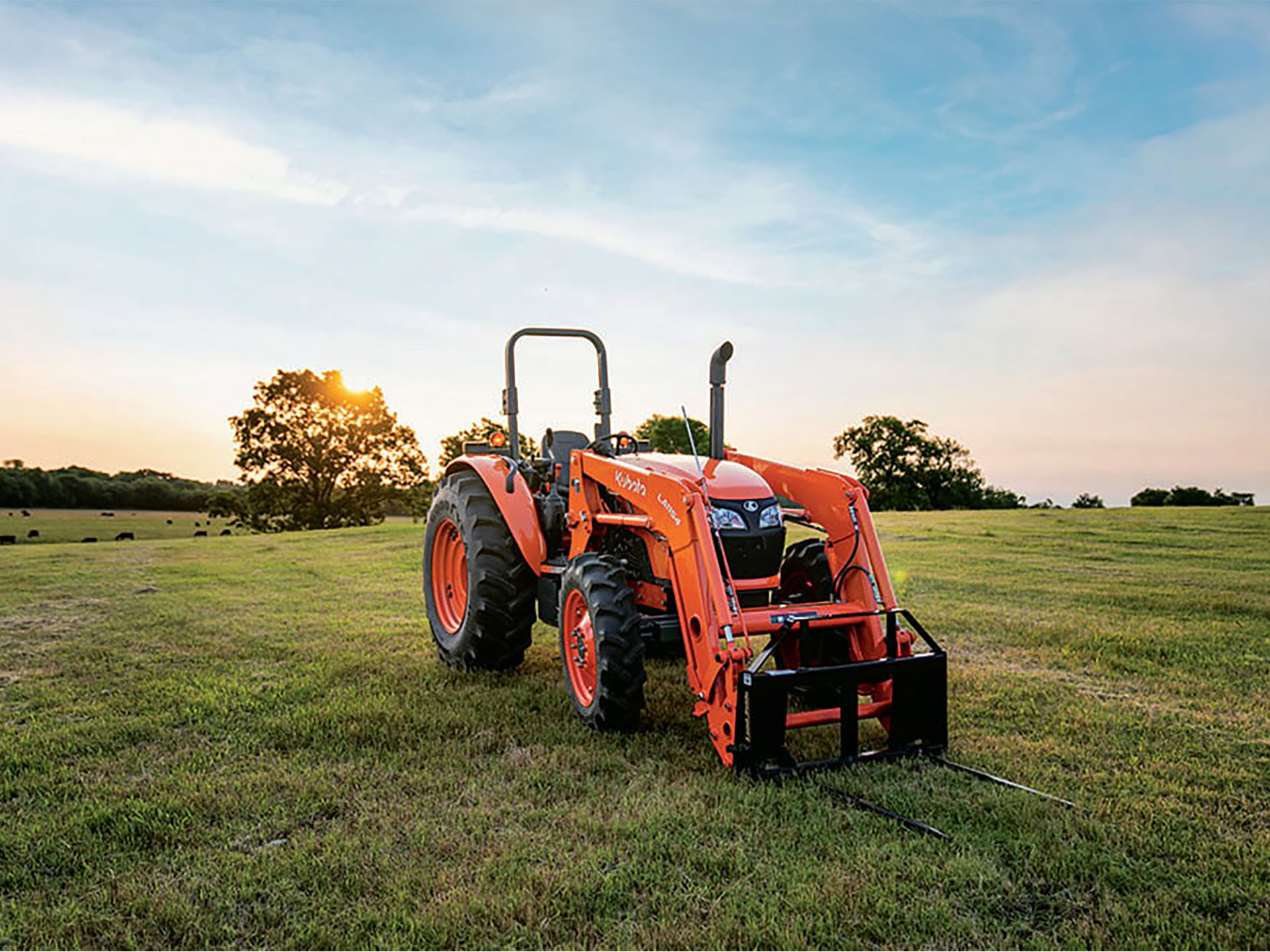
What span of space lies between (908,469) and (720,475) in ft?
137

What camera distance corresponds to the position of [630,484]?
17.5 ft

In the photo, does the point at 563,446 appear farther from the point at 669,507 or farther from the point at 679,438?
the point at 679,438

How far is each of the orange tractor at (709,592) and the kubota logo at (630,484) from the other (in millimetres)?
17

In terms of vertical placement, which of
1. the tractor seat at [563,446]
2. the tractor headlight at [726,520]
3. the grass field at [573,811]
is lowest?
the grass field at [573,811]

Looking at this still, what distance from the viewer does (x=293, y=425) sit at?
35969 mm

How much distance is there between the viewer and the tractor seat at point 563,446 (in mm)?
6711

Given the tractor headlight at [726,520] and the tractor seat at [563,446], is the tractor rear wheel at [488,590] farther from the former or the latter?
the tractor headlight at [726,520]

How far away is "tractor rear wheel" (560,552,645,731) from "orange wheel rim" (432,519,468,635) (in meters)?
2.36

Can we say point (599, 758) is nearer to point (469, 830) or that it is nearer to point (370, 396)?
point (469, 830)

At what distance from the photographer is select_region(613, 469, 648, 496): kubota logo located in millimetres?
5160

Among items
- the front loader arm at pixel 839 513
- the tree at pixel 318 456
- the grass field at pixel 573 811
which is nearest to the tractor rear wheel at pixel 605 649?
the grass field at pixel 573 811

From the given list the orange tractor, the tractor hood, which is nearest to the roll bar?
the orange tractor

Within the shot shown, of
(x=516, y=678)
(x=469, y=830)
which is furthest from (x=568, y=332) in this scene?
(x=469, y=830)

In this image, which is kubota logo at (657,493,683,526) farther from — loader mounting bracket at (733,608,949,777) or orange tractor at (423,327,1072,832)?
loader mounting bracket at (733,608,949,777)
